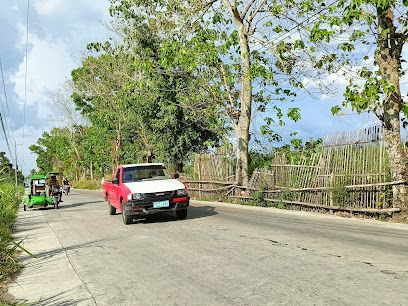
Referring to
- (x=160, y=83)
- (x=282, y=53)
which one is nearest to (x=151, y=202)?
(x=282, y=53)

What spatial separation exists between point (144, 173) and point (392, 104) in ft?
26.0

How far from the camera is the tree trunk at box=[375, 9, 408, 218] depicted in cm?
1121

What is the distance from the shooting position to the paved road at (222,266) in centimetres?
453

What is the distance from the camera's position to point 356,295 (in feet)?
14.1

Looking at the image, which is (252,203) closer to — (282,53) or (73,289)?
(282,53)

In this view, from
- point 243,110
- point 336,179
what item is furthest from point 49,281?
point 243,110

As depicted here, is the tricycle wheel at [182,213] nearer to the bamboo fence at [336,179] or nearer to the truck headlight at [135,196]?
the truck headlight at [135,196]

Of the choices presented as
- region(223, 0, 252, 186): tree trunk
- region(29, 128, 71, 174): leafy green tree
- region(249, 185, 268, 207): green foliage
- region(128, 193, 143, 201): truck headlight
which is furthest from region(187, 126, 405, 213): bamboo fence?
region(29, 128, 71, 174): leafy green tree

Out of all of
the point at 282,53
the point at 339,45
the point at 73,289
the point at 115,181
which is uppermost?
the point at 282,53

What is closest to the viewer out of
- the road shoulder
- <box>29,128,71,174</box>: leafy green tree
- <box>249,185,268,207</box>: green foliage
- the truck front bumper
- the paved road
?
the paved road

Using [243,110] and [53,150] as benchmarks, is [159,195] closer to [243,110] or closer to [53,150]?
[243,110]

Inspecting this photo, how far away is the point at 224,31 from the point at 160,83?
7.06m

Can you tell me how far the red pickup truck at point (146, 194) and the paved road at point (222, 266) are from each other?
72 cm

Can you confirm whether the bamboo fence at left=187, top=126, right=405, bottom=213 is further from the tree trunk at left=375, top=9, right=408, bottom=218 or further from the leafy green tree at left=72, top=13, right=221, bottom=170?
the leafy green tree at left=72, top=13, right=221, bottom=170
